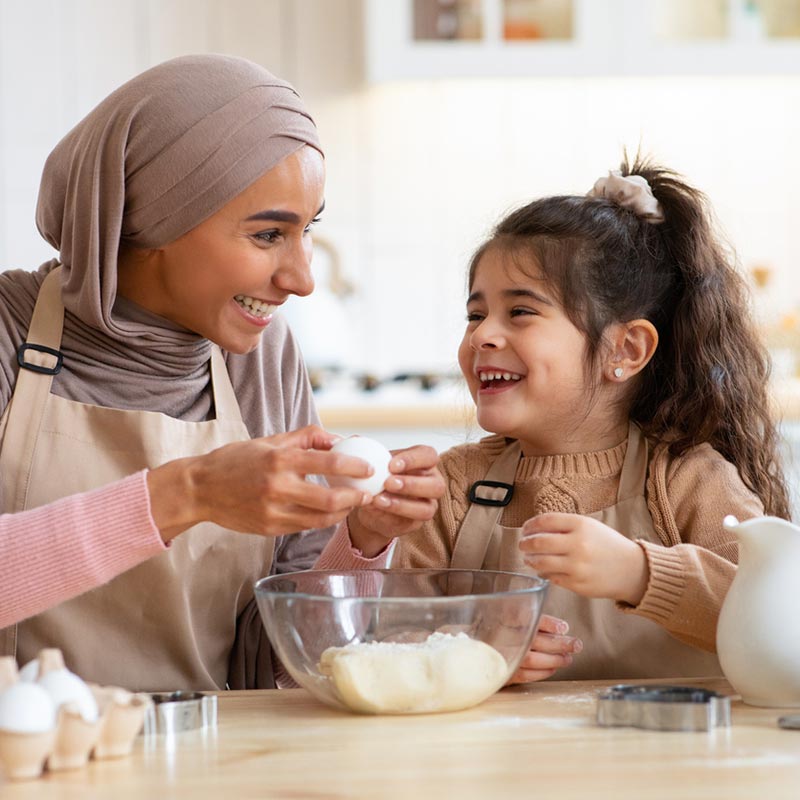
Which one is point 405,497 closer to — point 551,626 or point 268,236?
point 551,626

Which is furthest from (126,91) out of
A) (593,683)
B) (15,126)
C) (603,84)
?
(603,84)

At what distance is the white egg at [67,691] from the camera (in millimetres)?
925

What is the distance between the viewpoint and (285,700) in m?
1.19

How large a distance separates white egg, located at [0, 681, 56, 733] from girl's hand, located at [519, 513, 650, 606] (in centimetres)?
51

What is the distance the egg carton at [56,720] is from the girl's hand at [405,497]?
0.41m

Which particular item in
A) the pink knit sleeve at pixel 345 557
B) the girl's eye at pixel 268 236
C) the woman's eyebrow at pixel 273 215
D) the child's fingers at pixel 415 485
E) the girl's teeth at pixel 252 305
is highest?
the woman's eyebrow at pixel 273 215

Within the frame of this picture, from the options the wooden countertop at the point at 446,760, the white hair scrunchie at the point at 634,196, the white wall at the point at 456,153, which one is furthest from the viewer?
the white wall at the point at 456,153

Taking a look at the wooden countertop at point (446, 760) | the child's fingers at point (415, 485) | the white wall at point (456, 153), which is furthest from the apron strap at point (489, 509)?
the white wall at point (456, 153)

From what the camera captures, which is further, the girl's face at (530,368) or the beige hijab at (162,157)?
the girl's face at (530,368)

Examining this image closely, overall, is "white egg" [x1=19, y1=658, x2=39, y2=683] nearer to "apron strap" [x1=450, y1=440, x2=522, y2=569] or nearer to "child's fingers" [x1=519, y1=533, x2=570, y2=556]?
"child's fingers" [x1=519, y1=533, x2=570, y2=556]

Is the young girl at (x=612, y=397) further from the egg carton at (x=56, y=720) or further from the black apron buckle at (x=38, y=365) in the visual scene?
the egg carton at (x=56, y=720)

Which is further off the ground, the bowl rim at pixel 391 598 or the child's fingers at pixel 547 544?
the child's fingers at pixel 547 544

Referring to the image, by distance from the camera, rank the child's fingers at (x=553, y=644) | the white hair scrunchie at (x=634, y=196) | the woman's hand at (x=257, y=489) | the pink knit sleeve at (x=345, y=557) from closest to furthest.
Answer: the woman's hand at (x=257, y=489), the child's fingers at (x=553, y=644), the pink knit sleeve at (x=345, y=557), the white hair scrunchie at (x=634, y=196)

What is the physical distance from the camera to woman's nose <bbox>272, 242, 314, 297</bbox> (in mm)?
1521
